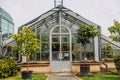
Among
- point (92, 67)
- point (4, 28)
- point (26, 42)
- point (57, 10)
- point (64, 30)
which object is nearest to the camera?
point (26, 42)

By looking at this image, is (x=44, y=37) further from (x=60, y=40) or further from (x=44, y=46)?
(x=60, y=40)

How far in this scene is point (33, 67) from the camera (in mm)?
19859

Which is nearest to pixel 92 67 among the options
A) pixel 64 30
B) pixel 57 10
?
pixel 64 30

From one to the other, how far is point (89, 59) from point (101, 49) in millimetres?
2117

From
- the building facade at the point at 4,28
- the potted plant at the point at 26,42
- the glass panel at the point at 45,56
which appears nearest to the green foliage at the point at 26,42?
the potted plant at the point at 26,42

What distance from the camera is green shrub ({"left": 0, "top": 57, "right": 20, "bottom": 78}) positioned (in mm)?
16664

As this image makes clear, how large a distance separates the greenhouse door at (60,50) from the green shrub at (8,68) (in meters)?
3.64

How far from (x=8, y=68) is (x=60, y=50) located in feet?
17.8

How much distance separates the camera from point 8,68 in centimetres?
1698

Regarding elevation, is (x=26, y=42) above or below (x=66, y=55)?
above

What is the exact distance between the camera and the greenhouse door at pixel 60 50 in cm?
2055

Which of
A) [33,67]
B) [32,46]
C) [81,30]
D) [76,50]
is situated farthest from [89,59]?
[32,46]

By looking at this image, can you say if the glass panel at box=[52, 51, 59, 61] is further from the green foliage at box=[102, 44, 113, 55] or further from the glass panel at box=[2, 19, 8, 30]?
the glass panel at box=[2, 19, 8, 30]

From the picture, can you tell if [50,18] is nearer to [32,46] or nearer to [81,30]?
[81,30]
